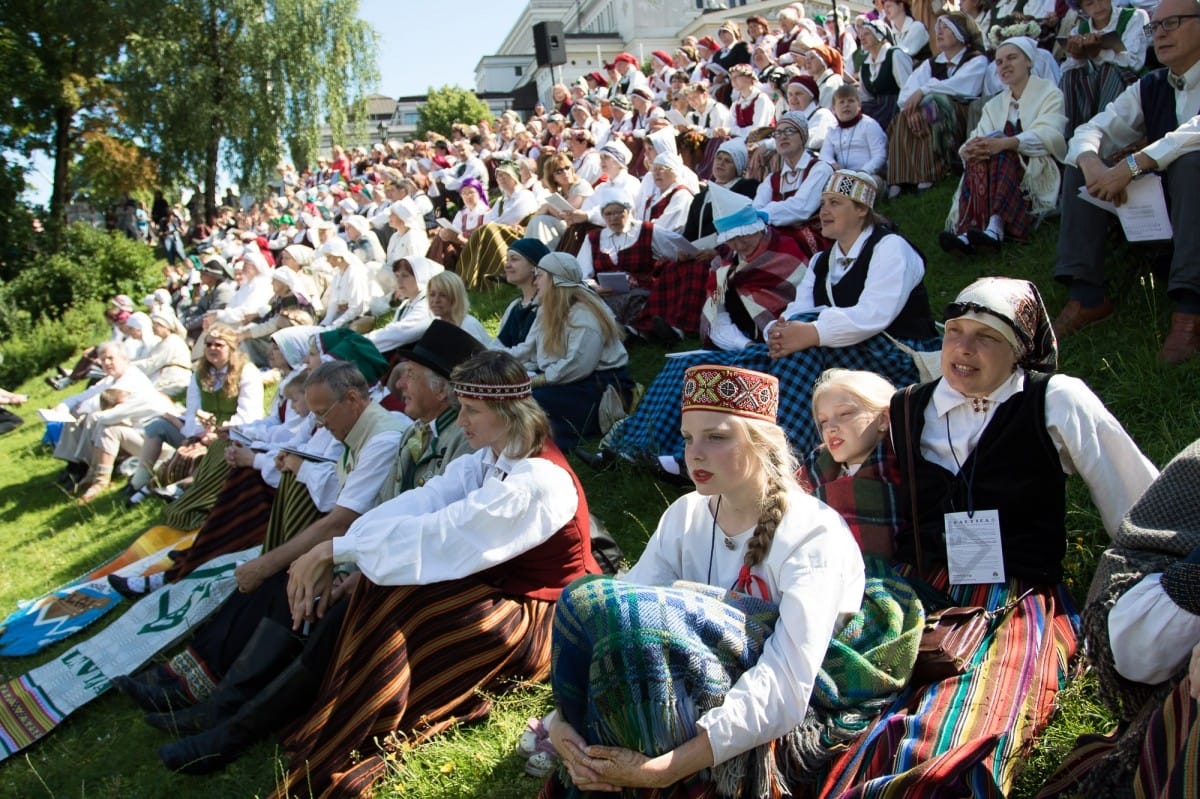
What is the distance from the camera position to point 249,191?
27344mm

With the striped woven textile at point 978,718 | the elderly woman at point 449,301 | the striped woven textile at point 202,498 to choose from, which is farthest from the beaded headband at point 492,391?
the striped woven textile at point 202,498

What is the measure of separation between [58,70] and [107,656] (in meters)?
28.3

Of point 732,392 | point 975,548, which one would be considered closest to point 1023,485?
point 975,548

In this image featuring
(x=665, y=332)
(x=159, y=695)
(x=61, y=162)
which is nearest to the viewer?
(x=159, y=695)

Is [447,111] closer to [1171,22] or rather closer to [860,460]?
[1171,22]

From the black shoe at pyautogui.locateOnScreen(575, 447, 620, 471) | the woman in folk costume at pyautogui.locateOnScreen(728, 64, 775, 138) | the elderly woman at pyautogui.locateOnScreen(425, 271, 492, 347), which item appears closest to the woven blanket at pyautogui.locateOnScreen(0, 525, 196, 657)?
the elderly woman at pyautogui.locateOnScreen(425, 271, 492, 347)

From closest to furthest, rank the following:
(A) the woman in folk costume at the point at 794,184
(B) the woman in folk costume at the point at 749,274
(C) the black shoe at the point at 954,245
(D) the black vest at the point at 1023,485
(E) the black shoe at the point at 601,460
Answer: (D) the black vest at the point at 1023,485, (E) the black shoe at the point at 601,460, (B) the woman in folk costume at the point at 749,274, (C) the black shoe at the point at 954,245, (A) the woman in folk costume at the point at 794,184

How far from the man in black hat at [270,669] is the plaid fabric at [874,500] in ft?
5.82

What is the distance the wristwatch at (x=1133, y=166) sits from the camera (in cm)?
401

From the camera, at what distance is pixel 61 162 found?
91.4 feet

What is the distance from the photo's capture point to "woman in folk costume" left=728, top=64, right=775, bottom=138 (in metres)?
10.5

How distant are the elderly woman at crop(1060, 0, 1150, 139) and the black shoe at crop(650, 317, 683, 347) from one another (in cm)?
284

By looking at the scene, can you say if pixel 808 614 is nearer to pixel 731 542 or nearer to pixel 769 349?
pixel 731 542

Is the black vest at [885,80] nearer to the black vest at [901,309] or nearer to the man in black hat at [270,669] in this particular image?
the black vest at [901,309]
